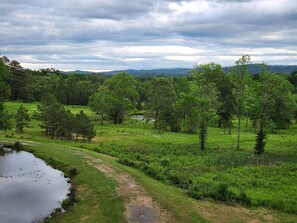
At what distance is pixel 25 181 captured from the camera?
1371 inches

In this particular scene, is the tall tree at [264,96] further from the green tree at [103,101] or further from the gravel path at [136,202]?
the green tree at [103,101]

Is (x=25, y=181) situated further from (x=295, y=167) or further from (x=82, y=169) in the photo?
(x=295, y=167)

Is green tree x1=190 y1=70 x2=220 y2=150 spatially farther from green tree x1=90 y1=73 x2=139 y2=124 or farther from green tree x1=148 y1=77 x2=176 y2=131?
green tree x1=90 y1=73 x2=139 y2=124

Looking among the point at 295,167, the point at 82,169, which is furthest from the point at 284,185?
the point at 82,169

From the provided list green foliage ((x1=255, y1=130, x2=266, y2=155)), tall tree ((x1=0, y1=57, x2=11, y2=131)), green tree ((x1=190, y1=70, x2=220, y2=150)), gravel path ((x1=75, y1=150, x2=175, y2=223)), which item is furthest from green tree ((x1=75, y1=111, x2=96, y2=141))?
green foliage ((x1=255, y1=130, x2=266, y2=155))

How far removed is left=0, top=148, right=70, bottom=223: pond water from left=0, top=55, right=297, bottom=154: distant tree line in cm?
1433

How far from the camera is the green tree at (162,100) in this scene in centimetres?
7769

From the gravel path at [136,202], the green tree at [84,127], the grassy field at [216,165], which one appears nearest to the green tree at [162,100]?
the grassy field at [216,165]

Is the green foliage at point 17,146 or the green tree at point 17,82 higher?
the green tree at point 17,82

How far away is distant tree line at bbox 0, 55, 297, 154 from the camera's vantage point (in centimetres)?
5375

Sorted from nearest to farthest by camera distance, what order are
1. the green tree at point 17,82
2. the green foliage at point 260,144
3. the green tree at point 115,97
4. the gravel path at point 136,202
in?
the gravel path at point 136,202
the green foliage at point 260,144
the green tree at point 115,97
the green tree at point 17,82

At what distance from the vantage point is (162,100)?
77.5m

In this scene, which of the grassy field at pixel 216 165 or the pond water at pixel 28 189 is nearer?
the pond water at pixel 28 189

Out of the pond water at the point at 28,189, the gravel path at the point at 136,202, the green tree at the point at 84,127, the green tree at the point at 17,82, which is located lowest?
the pond water at the point at 28,189
